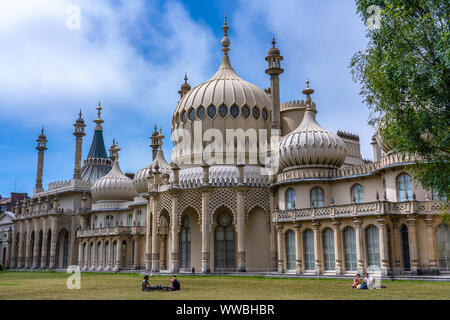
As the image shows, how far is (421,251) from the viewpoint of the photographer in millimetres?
30234

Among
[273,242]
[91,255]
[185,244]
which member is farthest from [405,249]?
[91,255]

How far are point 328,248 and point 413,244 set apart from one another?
5797 millimetres

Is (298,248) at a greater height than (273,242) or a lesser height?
lesser

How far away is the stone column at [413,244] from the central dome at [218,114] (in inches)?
691

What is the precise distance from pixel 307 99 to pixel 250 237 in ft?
45.5

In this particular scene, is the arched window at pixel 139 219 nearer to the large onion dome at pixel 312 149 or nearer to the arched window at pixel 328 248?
the large onion dome at pixel 312 149

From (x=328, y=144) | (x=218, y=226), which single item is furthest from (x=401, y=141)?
(x=218, y=226)

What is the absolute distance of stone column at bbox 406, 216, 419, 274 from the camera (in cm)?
2994

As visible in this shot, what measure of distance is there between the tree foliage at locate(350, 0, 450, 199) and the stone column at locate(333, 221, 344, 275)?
12526 mm

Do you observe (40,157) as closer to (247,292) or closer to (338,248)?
(338,248)

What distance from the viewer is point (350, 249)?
107 feet

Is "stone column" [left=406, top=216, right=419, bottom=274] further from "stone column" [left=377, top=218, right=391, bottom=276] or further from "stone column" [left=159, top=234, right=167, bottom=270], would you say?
"stone column" [left=159, top=234, right=167, bottom=270]

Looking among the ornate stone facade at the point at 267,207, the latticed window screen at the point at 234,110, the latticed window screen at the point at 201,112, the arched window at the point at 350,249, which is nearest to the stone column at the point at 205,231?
the ornate stone facade at the point at 267,207
